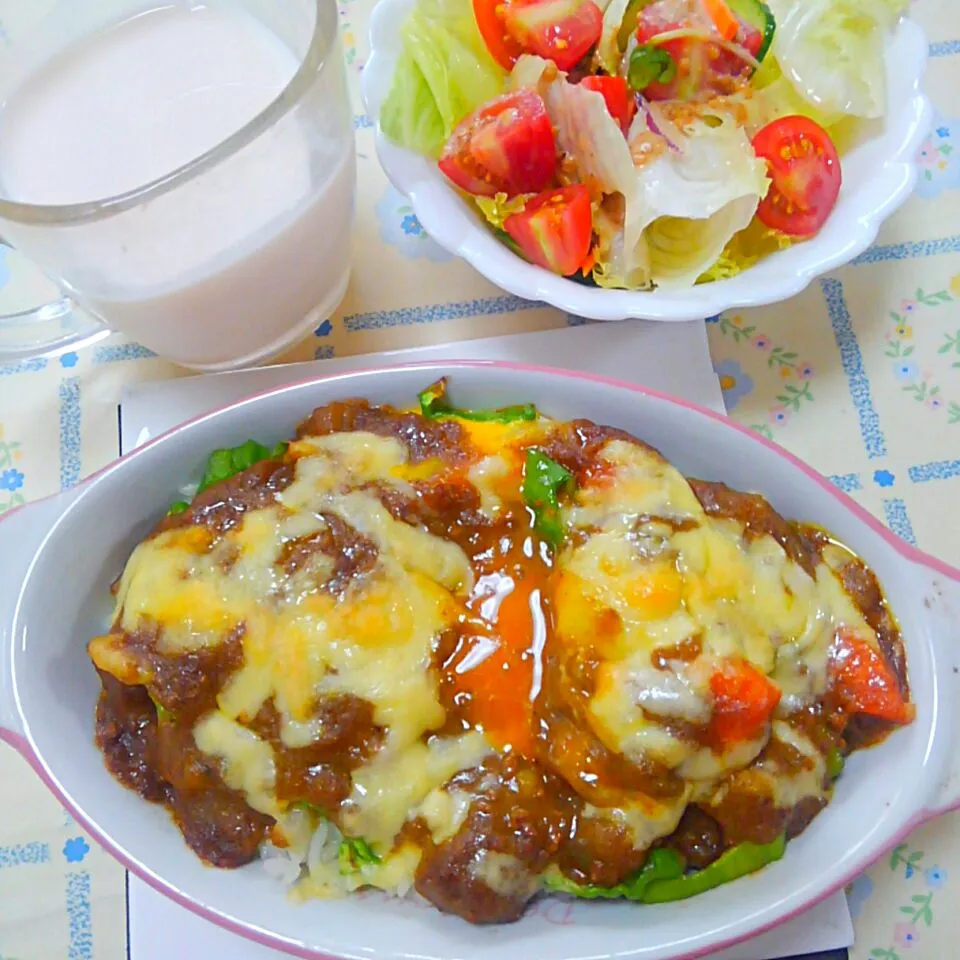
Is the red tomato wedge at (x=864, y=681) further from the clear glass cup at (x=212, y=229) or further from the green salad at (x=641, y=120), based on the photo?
the clear glass cup at (x=212, y=229)

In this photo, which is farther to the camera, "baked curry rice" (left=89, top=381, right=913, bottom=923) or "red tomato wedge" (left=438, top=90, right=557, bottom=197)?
"red tomato wedge" (left=438, top=90, right=557, bottom=197)

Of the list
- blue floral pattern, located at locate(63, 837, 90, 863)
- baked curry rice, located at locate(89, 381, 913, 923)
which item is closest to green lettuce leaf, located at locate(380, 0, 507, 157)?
baked curry rice, located at locate(89, 381, 913, 923)

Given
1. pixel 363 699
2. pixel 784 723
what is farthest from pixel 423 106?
pixel 784 723

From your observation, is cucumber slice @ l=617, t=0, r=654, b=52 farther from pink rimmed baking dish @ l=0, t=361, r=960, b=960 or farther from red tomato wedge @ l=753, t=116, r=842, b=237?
pink rimmed baking dish @ l=0, t=361, r=960, b=960

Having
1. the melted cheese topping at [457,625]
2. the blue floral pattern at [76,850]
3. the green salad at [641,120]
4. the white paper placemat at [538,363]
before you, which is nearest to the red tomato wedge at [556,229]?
the green salad at [641,120]

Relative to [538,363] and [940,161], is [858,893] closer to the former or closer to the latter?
[538,363]

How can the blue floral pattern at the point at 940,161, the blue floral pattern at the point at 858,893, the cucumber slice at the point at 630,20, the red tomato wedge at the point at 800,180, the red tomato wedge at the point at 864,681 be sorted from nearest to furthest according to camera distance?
the red tomato wedge at the point at 864,681
the blue floral pattern at the point at 858,893
the red tomato wedge at the point at 800,180
the cucumber slice at the point at 630,20
the blue floral pattern at the point at 940,161

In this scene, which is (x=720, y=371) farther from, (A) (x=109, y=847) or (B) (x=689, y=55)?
(A) (x=109, y=847)

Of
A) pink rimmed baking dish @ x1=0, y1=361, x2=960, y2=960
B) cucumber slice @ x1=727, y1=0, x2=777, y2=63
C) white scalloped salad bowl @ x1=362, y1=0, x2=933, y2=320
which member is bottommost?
pink rimmed baking dish @ x1=0, y1=361, x2=960, y2=960
